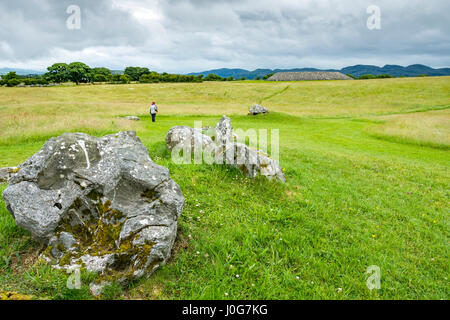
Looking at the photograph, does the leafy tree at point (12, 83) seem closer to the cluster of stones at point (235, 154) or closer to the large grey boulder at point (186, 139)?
the large grey boulder at point (186, 139)

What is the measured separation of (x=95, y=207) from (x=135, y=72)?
15571 centimetres

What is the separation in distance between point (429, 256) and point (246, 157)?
658cm

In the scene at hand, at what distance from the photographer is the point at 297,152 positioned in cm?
1714

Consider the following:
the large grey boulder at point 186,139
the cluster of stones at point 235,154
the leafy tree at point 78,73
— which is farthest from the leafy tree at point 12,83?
the cluster of stones at point 235,154

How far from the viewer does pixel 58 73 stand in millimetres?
111125

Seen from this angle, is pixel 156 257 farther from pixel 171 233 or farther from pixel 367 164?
pixel 367 164

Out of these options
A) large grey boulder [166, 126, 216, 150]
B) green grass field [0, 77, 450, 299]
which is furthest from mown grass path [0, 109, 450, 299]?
large grey boulder [166, 126, 216, 150]

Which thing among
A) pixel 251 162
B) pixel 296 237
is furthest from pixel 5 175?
pixel 296 237

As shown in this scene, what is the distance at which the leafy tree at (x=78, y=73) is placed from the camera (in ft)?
363

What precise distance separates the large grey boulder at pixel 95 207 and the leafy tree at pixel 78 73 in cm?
12942

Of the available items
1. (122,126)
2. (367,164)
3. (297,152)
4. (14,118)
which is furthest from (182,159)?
(14,118)

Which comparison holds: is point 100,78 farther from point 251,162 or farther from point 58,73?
point 251,162

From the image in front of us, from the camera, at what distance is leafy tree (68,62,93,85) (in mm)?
110625

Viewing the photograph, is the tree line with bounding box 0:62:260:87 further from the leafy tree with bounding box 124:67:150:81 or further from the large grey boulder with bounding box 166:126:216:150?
the large grey boulder with bounding box 166:126:216:150
